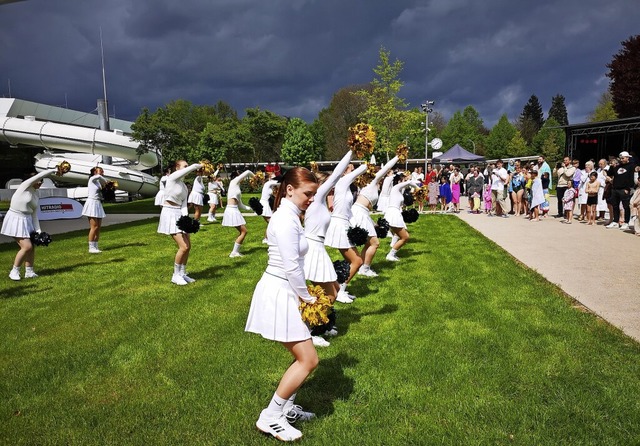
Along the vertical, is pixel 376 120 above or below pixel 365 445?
above

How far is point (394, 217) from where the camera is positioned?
383 inches

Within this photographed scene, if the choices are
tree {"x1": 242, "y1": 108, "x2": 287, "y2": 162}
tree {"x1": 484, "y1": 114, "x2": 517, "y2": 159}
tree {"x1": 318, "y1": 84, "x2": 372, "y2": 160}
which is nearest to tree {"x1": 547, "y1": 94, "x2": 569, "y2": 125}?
tree {"x1": 484, "y1": 114, "x2": 517, "y2": 159}

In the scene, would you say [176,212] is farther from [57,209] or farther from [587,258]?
[57,209]

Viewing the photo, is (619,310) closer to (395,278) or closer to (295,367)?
(395,278)

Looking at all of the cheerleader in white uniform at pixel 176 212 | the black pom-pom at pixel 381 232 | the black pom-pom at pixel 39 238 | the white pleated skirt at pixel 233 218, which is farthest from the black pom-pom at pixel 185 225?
the black pom-pom at pixel 381 232

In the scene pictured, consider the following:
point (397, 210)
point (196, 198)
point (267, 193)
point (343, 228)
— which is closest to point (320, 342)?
point (343, 228)

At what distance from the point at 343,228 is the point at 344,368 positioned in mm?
2713

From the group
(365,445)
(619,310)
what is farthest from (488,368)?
(619,310)

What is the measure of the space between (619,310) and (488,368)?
3191mm

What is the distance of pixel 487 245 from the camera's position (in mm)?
12398

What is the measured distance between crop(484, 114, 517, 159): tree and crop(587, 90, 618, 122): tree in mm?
17180

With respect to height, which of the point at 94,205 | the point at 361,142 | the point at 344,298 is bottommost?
the point at 344,298

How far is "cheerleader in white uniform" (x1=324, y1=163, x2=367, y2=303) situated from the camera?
6.95 m

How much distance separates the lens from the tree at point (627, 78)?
4119cm
